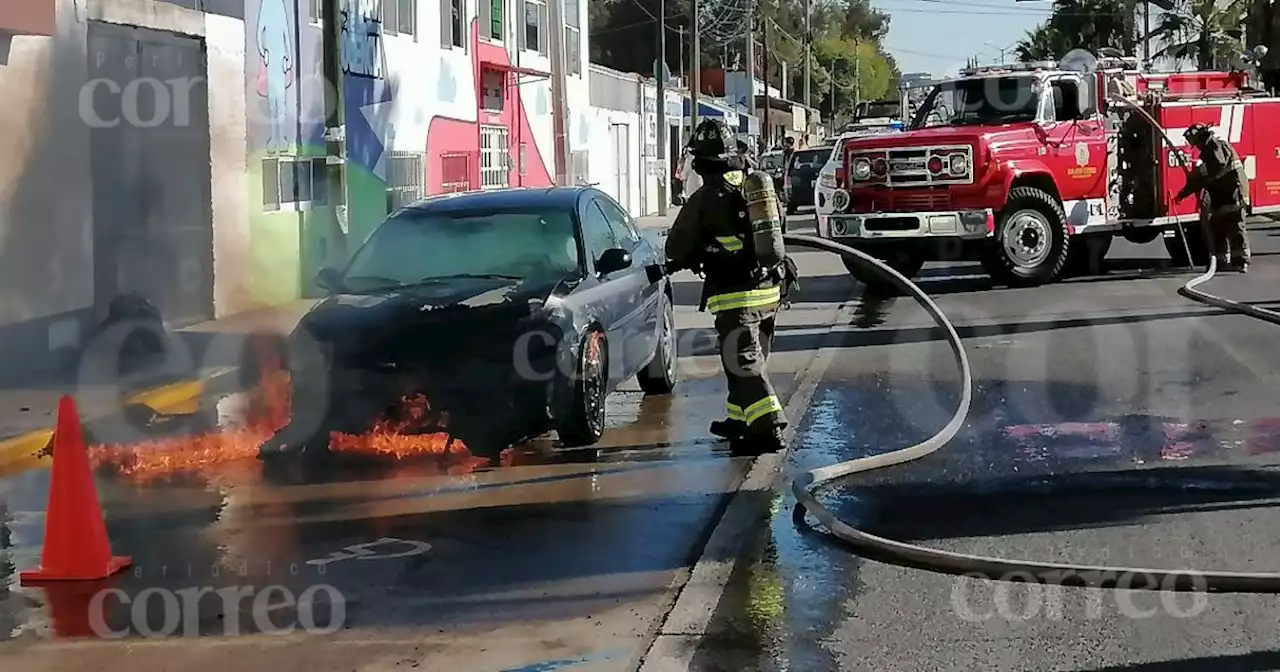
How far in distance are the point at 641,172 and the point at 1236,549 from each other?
111 ft

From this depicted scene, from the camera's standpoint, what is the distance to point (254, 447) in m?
9.11

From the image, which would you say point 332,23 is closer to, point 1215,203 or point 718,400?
point 718,400

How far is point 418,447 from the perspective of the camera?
28.6ft

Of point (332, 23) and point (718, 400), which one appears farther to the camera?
point (332, 23)

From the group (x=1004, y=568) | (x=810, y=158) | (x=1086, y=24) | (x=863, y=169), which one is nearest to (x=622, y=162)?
(x=810, y=158)

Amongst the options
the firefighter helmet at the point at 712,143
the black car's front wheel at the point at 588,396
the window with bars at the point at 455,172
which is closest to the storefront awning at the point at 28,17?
the black car's front wheel at the point at 588,396

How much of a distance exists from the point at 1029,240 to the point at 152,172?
30.9 ft

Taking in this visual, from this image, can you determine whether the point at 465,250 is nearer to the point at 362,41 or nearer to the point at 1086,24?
the point at 362,41

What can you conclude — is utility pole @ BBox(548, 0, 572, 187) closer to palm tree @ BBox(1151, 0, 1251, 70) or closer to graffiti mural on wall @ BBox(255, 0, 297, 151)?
graffiti mural on wall @ BBox(255, 0, 297, 151)

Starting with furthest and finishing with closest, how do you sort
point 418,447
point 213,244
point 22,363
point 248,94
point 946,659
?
point 248,94, point 213,244, point 22,363, point 418,447, point 946,659

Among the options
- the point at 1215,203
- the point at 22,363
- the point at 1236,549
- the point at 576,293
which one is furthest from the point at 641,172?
the point at 1236,549

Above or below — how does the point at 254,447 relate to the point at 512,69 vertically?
below

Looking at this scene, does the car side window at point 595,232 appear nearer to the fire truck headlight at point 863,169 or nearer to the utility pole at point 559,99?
the fire truck headlight at point 863,169

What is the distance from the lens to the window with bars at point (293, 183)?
17.6 meters
